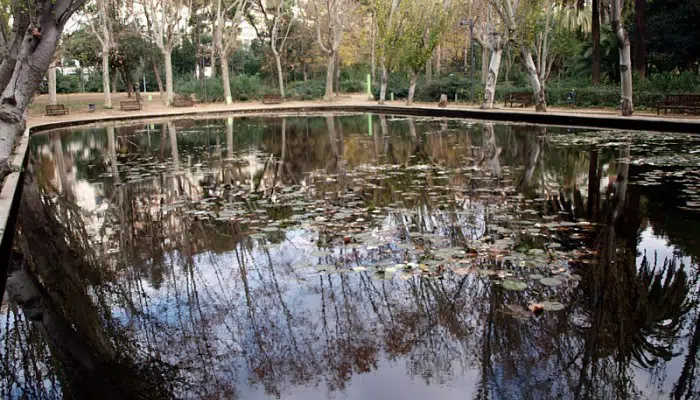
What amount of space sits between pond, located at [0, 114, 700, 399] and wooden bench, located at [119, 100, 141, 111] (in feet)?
81.5

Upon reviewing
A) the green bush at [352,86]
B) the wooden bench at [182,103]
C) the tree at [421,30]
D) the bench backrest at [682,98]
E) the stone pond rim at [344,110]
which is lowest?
the stone pond rim at [344,110]

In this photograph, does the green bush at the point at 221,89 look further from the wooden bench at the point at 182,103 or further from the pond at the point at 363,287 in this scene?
the pond at the point at 363,287

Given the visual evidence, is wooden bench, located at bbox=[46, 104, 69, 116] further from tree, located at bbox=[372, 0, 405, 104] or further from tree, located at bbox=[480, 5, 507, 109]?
tree, located at bbox=[480, 5, 507, 109]

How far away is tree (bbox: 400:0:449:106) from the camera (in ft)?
103

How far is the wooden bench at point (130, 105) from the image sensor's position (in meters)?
33.4

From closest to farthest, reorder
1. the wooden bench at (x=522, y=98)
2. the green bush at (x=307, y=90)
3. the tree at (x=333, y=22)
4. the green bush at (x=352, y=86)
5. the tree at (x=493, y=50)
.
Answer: the tree at (x=493, y=50)
the wooden bench at (x=522, y=98)
the tree at (x=333, y=22)
the green bush at (x=307, y=90)
the green bush at (x=352, y=86)

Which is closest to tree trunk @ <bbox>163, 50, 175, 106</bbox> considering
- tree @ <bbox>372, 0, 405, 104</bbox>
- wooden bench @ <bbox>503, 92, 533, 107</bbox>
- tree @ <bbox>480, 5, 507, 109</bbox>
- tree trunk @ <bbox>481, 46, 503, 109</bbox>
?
tree @ <bbox>372, 0, 405, 104</bbox>

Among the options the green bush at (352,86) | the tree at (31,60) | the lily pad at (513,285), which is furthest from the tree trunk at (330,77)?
the lily pad at (513,285)

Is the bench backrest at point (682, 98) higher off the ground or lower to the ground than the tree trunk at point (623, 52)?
lower

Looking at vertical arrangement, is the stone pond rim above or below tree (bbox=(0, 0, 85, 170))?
below

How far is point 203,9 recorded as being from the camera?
46.5 m

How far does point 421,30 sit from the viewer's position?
104 feet

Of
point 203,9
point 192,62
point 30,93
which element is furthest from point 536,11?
point 192,62

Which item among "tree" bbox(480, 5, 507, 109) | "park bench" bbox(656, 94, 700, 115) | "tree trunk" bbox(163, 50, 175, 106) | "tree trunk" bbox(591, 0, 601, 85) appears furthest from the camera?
"tree trunk" bbox(163, 50, 175, 106)
